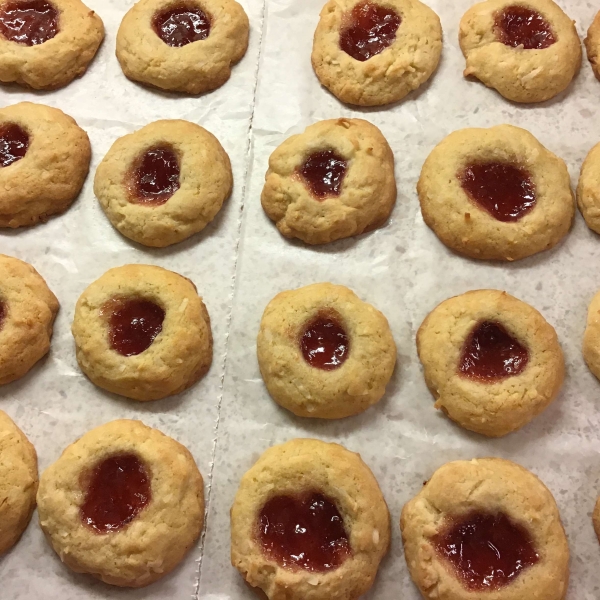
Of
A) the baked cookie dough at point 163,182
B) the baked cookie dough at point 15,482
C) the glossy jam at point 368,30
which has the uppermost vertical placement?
the glossy jam at point 368,30

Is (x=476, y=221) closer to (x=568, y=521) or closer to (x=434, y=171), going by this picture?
(x=434, y=171)

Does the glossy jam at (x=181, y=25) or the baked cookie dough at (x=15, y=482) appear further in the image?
the glossy jam at (x=181, y=25)

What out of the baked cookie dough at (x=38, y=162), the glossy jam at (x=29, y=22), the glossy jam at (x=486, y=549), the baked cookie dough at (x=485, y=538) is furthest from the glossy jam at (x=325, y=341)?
the glossy jam at (x=29, y=22)

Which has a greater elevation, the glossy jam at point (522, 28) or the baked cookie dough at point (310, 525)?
the glossy jam at point (522, 28)

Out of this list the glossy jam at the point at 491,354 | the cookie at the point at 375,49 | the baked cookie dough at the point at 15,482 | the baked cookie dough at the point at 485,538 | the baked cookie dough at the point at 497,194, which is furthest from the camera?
the cookie at the point at 375,49

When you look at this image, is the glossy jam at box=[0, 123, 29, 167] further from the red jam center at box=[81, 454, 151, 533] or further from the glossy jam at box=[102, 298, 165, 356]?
the red jam center at box=[81, 454, 151, 533]

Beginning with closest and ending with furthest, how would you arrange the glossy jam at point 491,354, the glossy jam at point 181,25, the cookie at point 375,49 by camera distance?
the glossy jam at point 491,354, the cookie at point 375,49, the glossy jam at point 181,25

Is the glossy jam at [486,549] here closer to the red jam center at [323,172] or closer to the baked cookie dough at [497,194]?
the baked cookie dough at [497,194]

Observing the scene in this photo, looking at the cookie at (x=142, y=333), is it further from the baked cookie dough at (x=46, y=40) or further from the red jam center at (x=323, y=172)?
the baked cookie dough at (x=46, y=40)
